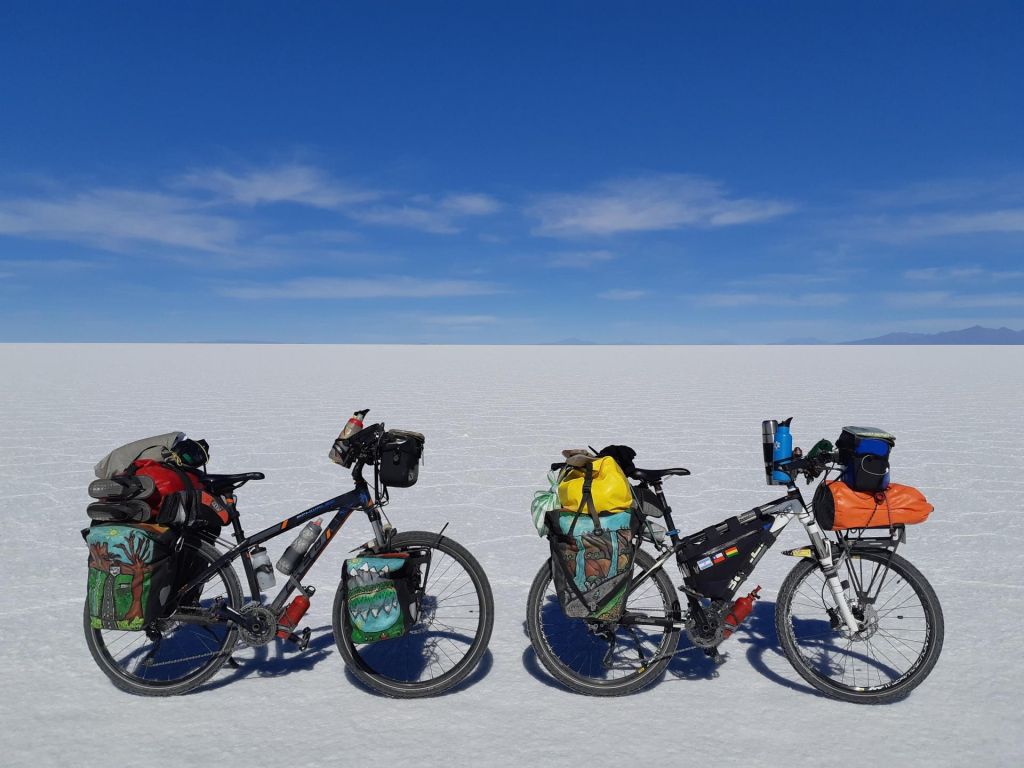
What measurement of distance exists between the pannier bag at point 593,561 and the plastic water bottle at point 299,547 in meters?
1.14

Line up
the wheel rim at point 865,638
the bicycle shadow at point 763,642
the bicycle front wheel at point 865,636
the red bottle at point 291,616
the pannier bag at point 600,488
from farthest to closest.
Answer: the bicycle shadow at point 763,642 < the red bottle at point 291,616 < the wheel rim at point 865,638 < the bicycle front wheel at point 865,636 < the pannier bag at point 600,488

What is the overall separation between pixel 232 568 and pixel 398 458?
38.9 inches

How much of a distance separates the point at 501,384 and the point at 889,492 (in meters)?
21.4

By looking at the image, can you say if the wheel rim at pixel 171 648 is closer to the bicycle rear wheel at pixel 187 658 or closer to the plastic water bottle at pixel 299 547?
the bicycle rear wheel at pixel 187 658

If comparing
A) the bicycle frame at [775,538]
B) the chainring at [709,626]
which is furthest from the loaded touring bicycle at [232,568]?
the chainring at [709,626]

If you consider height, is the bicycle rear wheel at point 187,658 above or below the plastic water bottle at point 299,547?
below

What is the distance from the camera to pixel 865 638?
332 cm

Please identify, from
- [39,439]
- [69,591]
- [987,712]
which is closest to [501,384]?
[39,439]

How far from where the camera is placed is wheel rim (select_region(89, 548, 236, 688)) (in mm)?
3295

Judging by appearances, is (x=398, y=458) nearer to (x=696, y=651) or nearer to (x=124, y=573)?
(x=124, y=573)

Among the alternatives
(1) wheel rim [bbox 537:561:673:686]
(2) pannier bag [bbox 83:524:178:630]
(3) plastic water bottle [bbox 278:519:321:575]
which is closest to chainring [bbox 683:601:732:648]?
(1) wheel rim [bbox 537:561:673:686]

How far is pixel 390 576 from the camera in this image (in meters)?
3.24

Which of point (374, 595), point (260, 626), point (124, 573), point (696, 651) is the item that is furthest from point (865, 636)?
point (124, 573)

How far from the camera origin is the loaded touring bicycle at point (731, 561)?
309 centimetres
